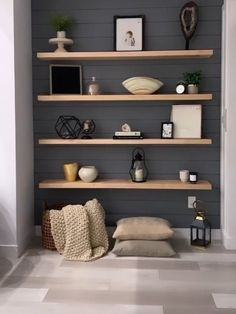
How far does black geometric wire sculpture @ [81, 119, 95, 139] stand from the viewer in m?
3.79

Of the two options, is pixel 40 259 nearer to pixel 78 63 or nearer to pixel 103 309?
pixel 103 309

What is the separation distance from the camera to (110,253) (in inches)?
136

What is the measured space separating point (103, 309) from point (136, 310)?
0.66ft

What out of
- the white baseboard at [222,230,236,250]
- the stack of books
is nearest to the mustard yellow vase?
the stack of books

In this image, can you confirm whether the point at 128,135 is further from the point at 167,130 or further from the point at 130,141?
the point at 167,130

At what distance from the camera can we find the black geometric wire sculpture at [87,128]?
379cm

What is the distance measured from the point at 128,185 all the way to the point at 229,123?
3.41 feet

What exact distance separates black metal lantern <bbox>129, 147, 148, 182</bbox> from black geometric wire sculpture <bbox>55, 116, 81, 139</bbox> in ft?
1.92

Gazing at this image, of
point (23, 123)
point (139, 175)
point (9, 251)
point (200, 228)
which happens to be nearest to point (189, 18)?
point (139, 175)

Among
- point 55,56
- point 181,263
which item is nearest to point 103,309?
point 181,263

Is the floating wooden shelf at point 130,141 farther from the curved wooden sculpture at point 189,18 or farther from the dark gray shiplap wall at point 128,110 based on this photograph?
the curved wooden sculpture at point 189,18

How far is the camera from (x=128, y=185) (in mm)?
3652

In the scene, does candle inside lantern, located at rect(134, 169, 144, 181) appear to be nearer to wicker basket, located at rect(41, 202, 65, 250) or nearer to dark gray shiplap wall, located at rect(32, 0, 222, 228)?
dark gray shiplap wall, located at rect(32, 0, 222, 228)

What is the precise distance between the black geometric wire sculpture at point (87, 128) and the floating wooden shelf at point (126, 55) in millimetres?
591
